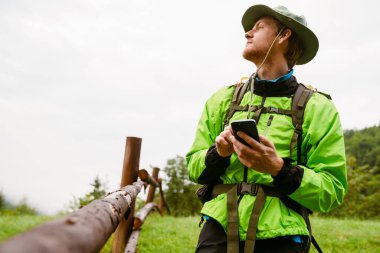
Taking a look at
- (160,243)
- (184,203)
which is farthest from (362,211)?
(160,243)

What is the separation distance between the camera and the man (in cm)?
184

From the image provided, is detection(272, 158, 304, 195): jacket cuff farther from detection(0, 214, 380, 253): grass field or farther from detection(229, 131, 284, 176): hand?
detection(0, 214, 380, 253): grass field

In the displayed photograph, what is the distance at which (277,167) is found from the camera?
1.80 m

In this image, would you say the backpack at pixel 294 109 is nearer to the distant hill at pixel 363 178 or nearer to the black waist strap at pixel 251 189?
the black waist strap at pixel 251 189

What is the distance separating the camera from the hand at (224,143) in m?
1.88

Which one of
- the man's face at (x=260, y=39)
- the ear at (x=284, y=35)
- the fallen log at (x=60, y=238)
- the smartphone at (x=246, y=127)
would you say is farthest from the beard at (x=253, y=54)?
the fallen log at (x=60, y=238)

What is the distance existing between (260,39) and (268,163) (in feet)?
3.22

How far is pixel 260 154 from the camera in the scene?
5.77 ft

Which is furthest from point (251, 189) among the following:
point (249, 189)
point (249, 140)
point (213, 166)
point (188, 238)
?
point (188, 238)

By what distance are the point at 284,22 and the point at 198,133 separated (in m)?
0.93

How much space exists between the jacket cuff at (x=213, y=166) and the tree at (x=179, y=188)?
717 inches

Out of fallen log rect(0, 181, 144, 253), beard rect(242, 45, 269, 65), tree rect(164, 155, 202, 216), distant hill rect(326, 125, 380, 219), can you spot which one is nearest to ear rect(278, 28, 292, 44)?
beard rect(242, 45, 269, 65)

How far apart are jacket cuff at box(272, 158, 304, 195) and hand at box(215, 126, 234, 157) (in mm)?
283

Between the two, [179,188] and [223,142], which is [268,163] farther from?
[179,188]
